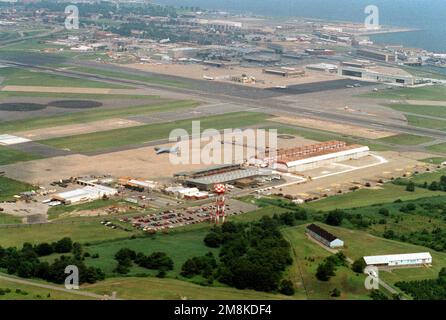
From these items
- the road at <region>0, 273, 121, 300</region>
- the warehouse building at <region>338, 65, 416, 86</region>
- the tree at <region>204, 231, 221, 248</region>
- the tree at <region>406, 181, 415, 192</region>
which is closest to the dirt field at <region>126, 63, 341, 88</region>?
the warehouse building at <region>338, 65, 416, 86</region>

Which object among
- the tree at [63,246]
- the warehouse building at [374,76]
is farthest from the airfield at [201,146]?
the warehouse building at [374,76]

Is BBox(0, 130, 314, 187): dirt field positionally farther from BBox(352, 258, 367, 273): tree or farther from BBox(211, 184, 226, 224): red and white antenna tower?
BBox(352, 258, 367, 273): tree

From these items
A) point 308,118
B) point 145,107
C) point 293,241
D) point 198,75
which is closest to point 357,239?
point 293,241

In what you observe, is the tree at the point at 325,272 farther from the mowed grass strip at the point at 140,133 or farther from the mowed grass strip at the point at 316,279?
the mowed grass strip at the point at 140,133

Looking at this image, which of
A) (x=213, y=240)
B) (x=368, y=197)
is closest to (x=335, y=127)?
(x=368, y=197)

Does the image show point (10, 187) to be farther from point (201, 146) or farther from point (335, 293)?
point (335, 293)

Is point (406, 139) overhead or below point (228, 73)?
below
